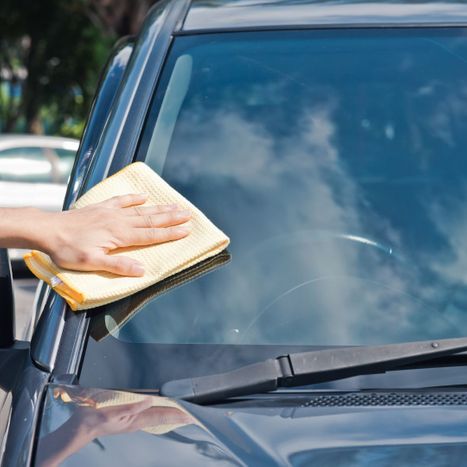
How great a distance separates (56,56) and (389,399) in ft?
67.7

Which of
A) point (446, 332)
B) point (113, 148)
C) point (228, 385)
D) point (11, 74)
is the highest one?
point (113, 148)

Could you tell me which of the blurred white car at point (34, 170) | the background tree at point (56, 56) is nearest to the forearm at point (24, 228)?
the blurred white car at point (34, 170)

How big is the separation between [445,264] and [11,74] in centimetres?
2340

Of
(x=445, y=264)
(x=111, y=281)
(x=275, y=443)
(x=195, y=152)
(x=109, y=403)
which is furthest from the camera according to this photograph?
(x=195, y=152)

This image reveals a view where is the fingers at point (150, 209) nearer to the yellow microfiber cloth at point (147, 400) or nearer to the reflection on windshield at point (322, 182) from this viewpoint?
the reflection on windshield at point (322, 182)

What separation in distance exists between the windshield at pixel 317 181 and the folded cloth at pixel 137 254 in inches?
1.9

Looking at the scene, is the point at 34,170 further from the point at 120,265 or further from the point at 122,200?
the point at 120,265

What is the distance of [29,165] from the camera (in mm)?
10227

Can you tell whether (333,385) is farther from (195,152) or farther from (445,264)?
(195,152)

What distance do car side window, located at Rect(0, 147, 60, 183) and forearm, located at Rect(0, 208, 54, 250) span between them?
815 cm

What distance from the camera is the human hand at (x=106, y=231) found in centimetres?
194

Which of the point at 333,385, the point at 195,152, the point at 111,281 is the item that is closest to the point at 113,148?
the point at 195,152

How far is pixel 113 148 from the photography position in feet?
7.07

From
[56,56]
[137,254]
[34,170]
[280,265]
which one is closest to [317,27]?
[280,265]
